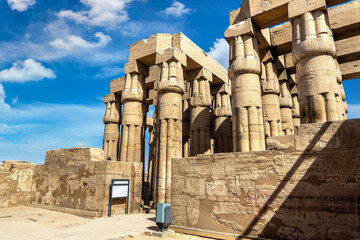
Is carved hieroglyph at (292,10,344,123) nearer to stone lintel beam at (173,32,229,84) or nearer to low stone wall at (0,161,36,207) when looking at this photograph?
stone lintel beam at (173,32,229,84)

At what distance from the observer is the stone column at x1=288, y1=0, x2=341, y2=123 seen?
8.23m

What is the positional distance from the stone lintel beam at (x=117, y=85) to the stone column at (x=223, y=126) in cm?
727

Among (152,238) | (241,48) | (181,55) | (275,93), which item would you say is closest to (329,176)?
(152,238)

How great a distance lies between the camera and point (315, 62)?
8.58 m

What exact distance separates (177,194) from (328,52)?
280 inches

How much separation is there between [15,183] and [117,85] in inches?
400

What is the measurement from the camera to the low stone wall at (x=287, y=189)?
4.07 m

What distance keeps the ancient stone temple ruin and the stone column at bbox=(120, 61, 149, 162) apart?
6cm

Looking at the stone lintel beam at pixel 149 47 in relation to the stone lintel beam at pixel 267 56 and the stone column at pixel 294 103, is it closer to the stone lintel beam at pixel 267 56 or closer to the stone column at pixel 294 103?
the stone lintel beam at pixel 267 56

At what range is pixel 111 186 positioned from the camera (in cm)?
841

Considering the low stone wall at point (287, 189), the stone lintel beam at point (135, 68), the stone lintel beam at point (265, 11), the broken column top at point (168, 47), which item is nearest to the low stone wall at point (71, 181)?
the low stone wall at point (287, 189)

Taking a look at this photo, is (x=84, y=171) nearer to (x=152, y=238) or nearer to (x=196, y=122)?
(x=152, y=238)

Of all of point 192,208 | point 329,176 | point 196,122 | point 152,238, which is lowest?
point 152,238

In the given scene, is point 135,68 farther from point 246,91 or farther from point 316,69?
point 316,69
